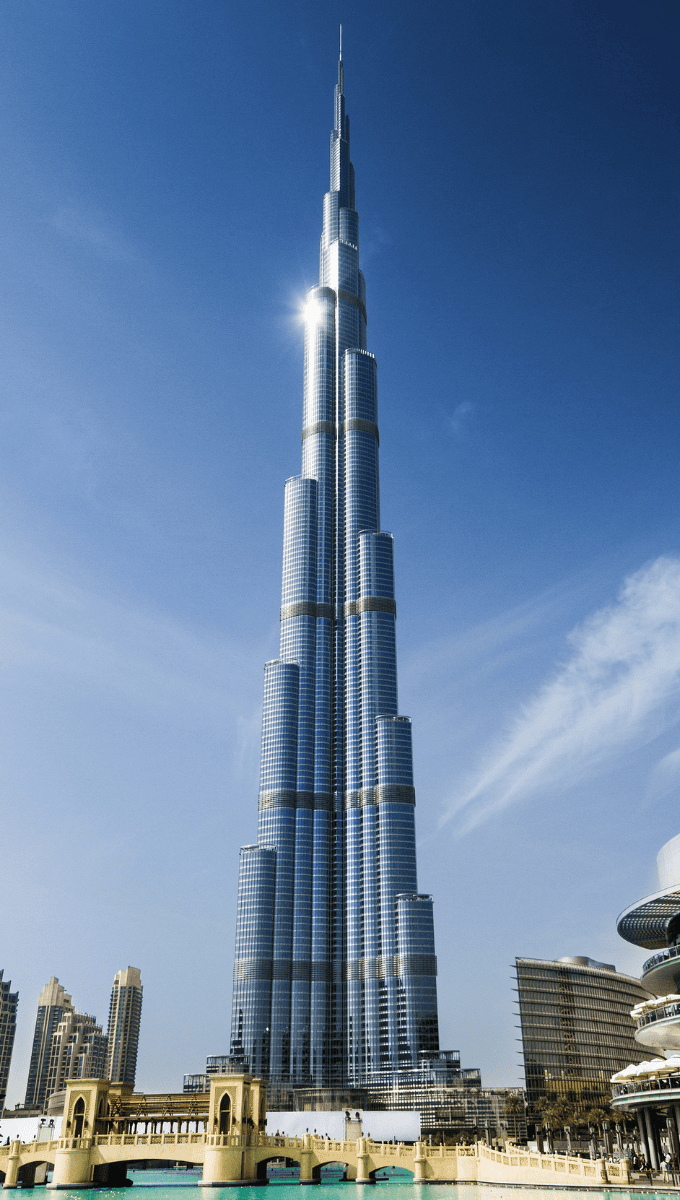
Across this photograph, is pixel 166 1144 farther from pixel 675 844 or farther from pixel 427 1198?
pixel 675 844

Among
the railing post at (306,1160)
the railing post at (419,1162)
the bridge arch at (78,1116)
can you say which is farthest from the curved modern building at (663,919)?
the bridge arch at (78,1116)

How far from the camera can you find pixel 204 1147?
122500 mm

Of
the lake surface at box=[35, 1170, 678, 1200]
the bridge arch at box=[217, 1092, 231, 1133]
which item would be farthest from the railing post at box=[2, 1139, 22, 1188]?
the bridge arch at box=[217, 1092, 231, 1133]

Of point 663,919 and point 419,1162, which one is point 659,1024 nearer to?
point 663,919

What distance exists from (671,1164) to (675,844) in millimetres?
38169

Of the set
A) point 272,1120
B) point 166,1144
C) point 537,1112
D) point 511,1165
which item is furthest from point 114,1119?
point 537,1112

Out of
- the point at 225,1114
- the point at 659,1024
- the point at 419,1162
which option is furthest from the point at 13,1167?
the point at 659,1024

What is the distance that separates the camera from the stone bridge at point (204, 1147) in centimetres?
12012

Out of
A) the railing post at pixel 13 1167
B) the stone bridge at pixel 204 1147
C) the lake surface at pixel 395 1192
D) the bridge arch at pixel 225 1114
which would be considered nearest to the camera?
the lake surface at pixel 395 1192

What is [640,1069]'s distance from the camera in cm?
8419

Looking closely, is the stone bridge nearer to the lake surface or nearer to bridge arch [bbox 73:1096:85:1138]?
bridge arch [bbox 73:1096:85:1138]

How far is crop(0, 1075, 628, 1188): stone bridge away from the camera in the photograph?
120 m

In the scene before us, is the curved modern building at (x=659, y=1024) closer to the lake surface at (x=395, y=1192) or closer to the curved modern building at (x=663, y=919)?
the curved modern building at (x=663, y=919)

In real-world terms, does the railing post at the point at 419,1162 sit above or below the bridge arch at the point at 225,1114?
below
